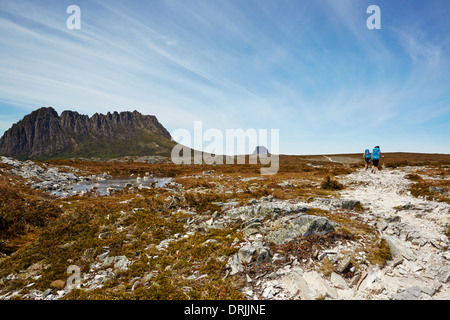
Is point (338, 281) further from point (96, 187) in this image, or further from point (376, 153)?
point (96, 187)

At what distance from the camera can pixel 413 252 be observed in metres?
7.54

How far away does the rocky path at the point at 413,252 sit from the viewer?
5577mm

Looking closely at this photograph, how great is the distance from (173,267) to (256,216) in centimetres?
567

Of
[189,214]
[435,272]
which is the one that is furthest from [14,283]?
[435,272]

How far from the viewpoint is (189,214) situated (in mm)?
13828

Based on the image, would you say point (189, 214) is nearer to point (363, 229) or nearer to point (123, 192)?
point (363, 229)

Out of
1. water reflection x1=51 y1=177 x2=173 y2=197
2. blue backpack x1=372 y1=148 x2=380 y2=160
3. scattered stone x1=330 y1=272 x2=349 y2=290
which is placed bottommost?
water reflection x1=51 y1=177 x2=173 y2=197

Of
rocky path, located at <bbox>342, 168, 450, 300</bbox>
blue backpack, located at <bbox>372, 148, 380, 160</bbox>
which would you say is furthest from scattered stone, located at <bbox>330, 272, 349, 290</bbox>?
blue backpack, located at <bbox>372, 148, 380, 160</bbox>

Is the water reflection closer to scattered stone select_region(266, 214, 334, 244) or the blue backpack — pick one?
scattered stone select_region(266, 214, 334, 244)

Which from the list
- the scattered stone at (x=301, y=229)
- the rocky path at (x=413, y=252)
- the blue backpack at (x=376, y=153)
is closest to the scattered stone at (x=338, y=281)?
the rocky path at (x=413, y=252)

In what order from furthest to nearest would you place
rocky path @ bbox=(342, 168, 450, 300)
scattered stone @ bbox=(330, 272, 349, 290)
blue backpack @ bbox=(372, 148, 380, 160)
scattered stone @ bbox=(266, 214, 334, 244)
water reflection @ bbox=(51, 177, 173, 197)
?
1. blue backpack @ bbox=(372, 148, 380, 160)
2. water reflection @ bbox=(51, 177, 173, 197)
3. scattered stone @ bbox=(266, 214, 334, 244)
4. scattered stone @ bbox=(330, 272, 349, 290)
5. rocky path @ bbox=(342, 168, 450, 300)

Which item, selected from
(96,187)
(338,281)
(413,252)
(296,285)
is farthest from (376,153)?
(96,187)

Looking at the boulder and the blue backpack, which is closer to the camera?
the boulder

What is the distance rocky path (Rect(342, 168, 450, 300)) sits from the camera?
558 cm
